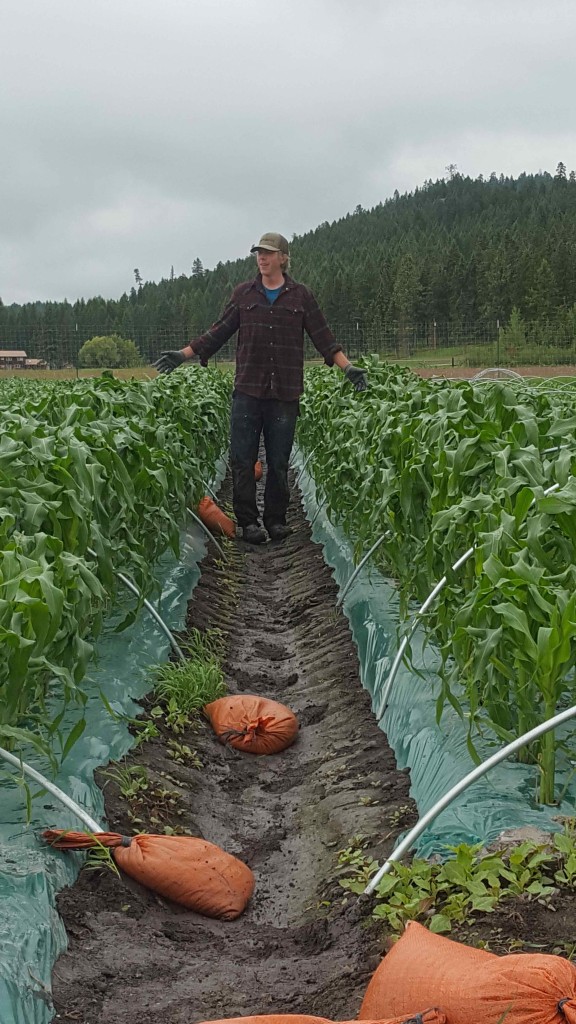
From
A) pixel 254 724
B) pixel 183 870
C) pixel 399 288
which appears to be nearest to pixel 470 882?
pixel 183 870

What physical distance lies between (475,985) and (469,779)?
0.65m

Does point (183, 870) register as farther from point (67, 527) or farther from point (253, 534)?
point (253, 534)

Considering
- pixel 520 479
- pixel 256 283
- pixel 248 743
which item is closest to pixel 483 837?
pixel 520 479

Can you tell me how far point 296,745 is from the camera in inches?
175

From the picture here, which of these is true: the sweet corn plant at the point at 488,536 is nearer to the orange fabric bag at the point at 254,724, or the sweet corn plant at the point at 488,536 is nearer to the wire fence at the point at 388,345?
the orange fabric bag at the point at 254,724

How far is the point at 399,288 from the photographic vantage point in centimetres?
5662

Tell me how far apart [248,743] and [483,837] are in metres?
1.86

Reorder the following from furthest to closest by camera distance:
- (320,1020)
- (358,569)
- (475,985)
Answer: (358,569) < (320,1020) < (475,985)

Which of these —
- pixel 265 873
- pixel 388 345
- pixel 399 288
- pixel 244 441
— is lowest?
pixel 265 873

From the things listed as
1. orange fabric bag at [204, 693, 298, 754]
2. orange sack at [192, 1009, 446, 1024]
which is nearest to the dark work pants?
orange fabric bag at [204, 693, 298, 754]

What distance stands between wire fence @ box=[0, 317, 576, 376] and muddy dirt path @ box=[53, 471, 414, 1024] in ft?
109

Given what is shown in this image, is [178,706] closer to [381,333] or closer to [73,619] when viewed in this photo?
[73,619]

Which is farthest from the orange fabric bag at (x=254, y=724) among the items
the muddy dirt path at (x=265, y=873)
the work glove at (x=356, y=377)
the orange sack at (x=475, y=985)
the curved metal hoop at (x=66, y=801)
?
the work glove at (x=356, y=377)

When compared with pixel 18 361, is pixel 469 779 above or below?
below
